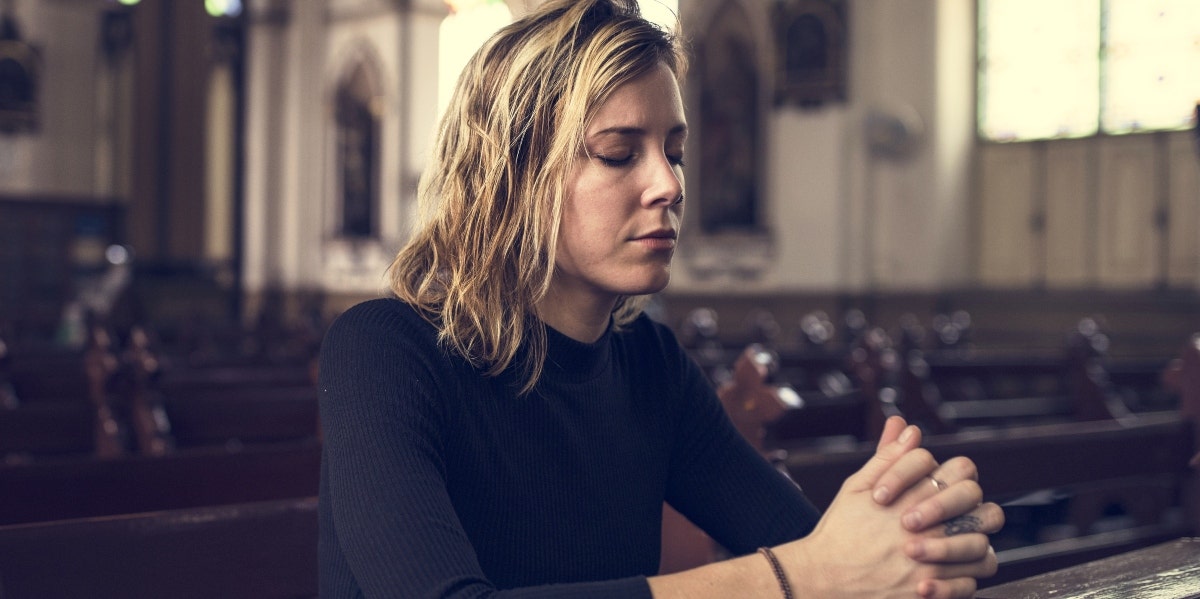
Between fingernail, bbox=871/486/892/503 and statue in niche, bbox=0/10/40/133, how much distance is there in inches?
689

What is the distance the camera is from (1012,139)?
40.0ft

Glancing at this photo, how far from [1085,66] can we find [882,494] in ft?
37.6

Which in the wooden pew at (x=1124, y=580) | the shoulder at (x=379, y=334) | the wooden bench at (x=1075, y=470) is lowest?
the wooden bench at (x=1075, y=470)

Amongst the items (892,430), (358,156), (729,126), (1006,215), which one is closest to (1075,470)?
(892,430)

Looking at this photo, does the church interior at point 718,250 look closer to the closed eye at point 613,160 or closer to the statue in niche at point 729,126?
the statue in niche at point 729,126

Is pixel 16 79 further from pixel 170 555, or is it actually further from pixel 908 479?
pixel 908 479

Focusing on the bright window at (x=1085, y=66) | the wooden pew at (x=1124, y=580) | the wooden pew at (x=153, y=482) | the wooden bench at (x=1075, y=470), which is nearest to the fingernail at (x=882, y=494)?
the wooden pew at (x=1124, y=580)

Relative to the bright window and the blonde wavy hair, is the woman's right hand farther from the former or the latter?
the bright window

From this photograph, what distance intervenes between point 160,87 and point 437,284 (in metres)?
13.8

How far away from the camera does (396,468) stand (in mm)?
1367

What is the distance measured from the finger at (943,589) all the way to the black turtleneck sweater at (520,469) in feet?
1.03

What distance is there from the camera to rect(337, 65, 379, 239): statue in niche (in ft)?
52.9

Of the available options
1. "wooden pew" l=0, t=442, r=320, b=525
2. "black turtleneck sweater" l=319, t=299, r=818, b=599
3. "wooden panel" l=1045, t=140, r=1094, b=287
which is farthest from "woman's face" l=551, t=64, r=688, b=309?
"wooden panel" l=1045, t=140, r=1094, b=287

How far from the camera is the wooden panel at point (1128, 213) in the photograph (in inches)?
444
